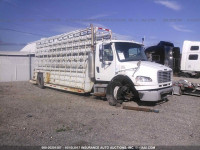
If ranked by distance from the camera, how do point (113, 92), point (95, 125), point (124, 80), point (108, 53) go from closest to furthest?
1. point (95, 125)
2. point (124, 80)
3. point (113, 92)
4. point (108, 53)

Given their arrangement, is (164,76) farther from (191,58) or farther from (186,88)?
(191,58)

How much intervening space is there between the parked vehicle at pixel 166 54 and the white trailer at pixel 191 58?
94 cm

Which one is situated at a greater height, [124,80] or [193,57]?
[193,57]

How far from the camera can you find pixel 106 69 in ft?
25.9

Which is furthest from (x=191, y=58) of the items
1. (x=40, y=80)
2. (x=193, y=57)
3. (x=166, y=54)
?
(x=40, y=80)

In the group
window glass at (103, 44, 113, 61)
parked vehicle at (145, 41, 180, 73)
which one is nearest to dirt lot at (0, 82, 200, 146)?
window glass at (103, 44, 113, 61)

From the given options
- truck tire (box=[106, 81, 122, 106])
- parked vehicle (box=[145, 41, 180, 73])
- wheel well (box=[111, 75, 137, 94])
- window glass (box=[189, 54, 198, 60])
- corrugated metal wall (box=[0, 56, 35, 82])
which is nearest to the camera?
wheel well (box=[111, 75, 137, 94])

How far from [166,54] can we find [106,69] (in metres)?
11.6

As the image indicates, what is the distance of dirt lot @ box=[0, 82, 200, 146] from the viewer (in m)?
4.30

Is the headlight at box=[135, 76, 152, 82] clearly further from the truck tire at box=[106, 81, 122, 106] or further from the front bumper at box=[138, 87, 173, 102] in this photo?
the truck tire at box=[106, 81, 122, 106]

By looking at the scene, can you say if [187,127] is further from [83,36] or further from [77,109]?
[83,36]

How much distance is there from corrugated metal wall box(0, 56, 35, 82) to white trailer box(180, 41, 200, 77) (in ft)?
52.9

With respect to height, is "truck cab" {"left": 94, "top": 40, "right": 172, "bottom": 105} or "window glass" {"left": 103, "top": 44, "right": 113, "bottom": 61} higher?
"window glass" {"left": 103, "top": 44, "right": 113, "bottom": 61}

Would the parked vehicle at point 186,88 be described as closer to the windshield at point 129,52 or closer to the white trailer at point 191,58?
the windshield at point 129,52
